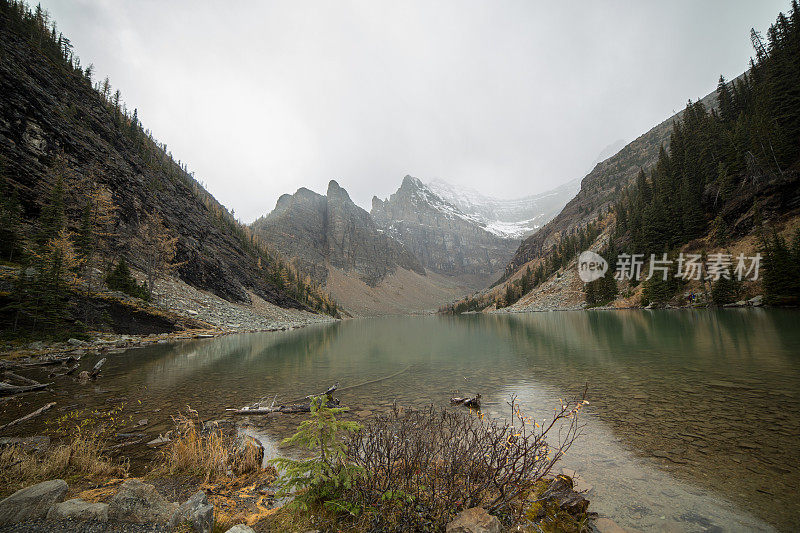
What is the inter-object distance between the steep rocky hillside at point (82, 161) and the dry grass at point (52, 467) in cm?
4452

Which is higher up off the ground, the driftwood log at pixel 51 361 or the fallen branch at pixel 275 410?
the driftwood log at pixel 51 361

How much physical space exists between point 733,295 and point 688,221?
67.3 ft

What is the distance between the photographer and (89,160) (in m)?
55.7

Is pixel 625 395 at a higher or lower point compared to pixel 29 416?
lower

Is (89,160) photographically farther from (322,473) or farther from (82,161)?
(322,473)

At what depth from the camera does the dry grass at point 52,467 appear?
512 centimetres

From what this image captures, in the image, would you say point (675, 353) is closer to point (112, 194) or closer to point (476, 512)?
point (476, 512)

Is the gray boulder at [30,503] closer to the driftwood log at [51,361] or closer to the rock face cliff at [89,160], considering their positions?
the driftwood log at [51,361]

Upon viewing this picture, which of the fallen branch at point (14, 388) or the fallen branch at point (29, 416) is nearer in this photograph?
the fallen branch at point (29, 416)

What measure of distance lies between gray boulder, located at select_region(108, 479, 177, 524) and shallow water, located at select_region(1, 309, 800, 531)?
4590 mm

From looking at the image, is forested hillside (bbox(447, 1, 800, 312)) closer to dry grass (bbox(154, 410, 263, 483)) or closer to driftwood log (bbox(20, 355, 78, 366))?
dry grass (bbox(154, 410, 263, 483))

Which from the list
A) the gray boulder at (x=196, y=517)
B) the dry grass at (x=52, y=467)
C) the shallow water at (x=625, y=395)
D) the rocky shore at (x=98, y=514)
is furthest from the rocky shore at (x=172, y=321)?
the gray boulder at (x=196, y=517)

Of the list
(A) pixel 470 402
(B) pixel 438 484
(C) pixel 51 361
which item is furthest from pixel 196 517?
(C) pixel 51 361

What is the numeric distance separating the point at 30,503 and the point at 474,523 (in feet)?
17.6
